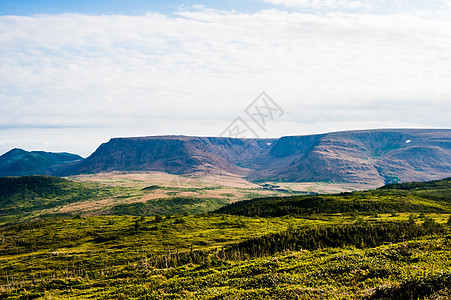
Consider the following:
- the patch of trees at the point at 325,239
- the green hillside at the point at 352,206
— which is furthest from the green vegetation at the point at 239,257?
the green hillside at the point at 352,206

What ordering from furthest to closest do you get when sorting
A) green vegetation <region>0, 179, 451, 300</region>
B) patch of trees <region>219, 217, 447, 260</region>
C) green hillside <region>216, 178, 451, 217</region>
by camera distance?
1. green hillside <region>216, 178, 451, 217</region>
2. patch of trees <region>219, 217, 447, 260</region>
3. green vegetation <region>0, 179, 451, 300</region>

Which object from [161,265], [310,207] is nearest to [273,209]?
[310,207]

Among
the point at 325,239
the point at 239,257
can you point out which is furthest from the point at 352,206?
the point at 239,257

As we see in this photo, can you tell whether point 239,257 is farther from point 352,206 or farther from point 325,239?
point 352,206

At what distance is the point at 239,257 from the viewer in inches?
2707

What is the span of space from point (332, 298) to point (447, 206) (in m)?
190

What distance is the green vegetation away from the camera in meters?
30.7

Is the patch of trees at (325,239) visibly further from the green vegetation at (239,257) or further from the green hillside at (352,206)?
the green hillside at (352,206)

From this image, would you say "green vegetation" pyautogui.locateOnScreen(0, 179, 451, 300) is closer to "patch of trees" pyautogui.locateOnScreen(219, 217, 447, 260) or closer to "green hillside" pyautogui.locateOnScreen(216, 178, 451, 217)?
"patch of trees" pyautogui.locateOnScreen(219, 217, 447, 260)

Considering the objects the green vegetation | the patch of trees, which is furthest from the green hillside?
the patch of trees

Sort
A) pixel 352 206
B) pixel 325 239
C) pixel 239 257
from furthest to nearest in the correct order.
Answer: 1. pixel 352 206
2. pixel 325 239
3. pixel 239 257

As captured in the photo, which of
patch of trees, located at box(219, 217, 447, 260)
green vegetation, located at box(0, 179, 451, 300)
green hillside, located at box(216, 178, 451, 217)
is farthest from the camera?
green hillside, located at box(216, 178, 451, 217)

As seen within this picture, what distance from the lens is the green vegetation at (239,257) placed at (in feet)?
101

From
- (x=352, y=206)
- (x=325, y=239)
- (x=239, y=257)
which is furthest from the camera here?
(x=352, y=206)
